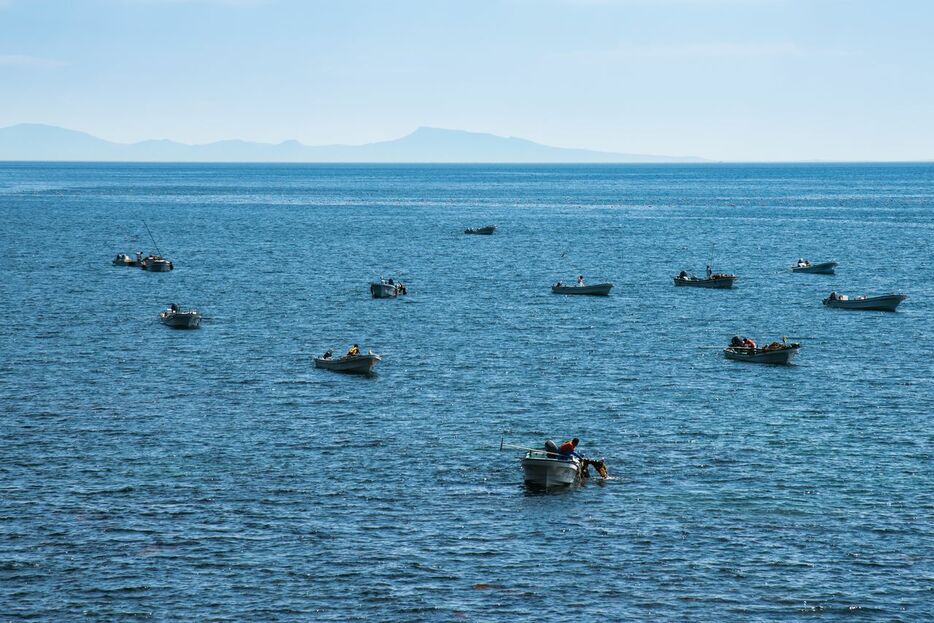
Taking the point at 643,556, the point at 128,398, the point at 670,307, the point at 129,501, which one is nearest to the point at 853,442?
the point at 643,556

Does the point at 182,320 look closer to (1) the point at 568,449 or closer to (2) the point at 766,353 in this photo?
(2) the point at 766,353

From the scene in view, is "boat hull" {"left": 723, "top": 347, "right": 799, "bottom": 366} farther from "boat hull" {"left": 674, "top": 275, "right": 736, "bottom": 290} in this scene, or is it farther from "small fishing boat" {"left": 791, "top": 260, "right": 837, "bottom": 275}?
"small fishing boat" {"left": 791, "top": 260, "right": 837, "bottom": 275}

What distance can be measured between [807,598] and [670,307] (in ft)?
249

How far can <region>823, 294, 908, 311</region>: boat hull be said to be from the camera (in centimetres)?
10780

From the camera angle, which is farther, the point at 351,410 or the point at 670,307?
the point at 670,307

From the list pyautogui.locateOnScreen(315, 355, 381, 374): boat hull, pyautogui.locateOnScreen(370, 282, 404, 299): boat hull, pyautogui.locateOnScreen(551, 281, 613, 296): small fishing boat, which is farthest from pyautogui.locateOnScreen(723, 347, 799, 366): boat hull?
pyautogui.locateOnScreen(370, 282, 404, 299): boat hull

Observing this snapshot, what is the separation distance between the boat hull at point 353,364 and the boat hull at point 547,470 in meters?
26.8

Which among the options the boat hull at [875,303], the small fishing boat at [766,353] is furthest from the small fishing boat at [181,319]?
the boat hull at [875,303]

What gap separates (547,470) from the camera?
5206cm

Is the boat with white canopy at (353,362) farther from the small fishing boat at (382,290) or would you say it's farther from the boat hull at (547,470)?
the small fishing boat at (382,290)

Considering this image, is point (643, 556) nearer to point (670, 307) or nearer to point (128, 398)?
point (128, 398)

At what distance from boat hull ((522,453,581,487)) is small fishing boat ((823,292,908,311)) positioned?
66.0 metres

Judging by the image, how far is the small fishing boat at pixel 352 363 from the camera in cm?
7744

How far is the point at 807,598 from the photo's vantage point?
39844 mm
